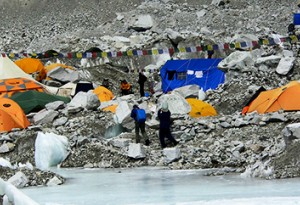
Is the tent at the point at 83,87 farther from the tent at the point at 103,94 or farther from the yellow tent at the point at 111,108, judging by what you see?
the yellow tent at the point at 111,108

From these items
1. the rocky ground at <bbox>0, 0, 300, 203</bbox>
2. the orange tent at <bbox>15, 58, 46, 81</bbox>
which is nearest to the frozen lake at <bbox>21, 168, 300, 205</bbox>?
the rocky ground at <bbox>0, 0, 300, 203</bbox>

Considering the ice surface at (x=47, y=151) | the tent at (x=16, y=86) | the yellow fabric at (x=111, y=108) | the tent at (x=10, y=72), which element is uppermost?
the tent at (x=10, y=72)

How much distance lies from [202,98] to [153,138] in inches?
174

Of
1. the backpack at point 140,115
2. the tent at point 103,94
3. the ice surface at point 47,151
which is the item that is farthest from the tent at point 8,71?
the ice surface at point 47,151

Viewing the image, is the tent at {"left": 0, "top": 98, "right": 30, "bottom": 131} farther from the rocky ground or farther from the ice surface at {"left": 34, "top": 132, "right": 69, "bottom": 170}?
the ice surface at {"left": 34, "top": 132, "right": 69, "bottom": 170}

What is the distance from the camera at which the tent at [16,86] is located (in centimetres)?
2234

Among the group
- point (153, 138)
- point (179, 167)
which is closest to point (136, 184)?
point (179, 167)

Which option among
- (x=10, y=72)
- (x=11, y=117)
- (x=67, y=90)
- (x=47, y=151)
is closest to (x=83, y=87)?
(x=67, y=90)

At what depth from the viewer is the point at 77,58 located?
30688 millimetres

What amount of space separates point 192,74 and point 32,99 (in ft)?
20.9

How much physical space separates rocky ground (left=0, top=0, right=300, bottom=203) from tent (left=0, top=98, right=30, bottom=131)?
2.98ft

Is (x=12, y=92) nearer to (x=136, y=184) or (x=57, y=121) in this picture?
(x=57, y=121)

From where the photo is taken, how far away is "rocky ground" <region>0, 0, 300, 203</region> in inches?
565

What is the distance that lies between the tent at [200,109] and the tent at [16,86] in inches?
241
